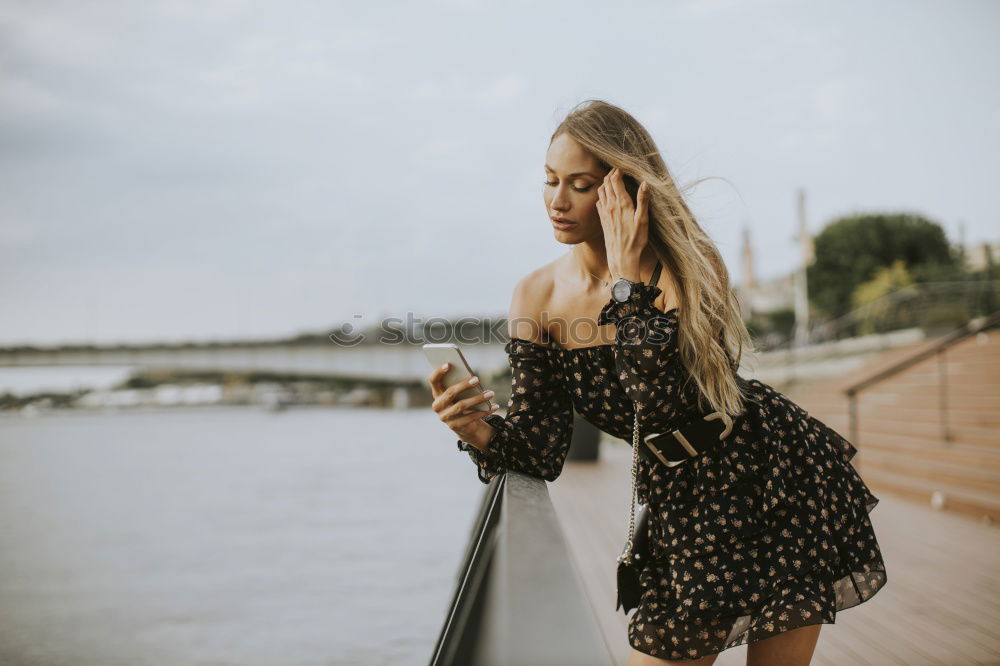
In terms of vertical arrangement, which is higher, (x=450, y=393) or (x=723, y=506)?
(x=450, y=393)

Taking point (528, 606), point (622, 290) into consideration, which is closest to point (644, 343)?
point (622, 290)

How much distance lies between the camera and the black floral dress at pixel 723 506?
1.65 meters

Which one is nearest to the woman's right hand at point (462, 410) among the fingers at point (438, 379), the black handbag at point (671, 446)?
the fingers at point (438, 379)

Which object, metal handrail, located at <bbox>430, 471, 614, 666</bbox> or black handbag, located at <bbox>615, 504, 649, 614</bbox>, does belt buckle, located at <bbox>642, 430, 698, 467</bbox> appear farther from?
metal handrail, located at <bbox>430, 471, 614, 666</bbox>

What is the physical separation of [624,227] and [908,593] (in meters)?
4.34

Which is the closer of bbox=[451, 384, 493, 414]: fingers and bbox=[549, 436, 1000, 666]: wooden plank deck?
bbox=[451, 384, 493, 414]: fingers

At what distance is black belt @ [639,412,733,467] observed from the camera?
168 centimetres

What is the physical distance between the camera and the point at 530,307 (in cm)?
196

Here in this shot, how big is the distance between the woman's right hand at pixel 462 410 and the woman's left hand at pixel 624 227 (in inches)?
16.0

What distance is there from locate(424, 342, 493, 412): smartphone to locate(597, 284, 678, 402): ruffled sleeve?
0.36 meters

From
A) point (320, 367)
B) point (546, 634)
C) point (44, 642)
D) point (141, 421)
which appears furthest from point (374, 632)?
point (141, 421)

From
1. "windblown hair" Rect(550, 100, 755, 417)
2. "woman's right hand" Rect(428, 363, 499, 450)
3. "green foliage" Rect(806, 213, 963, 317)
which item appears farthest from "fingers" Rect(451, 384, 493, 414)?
"green foliage" Rect(806, 213, 963, 317)

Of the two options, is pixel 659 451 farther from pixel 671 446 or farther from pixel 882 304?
pixel 882 304

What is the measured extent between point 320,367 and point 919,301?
2767cm
